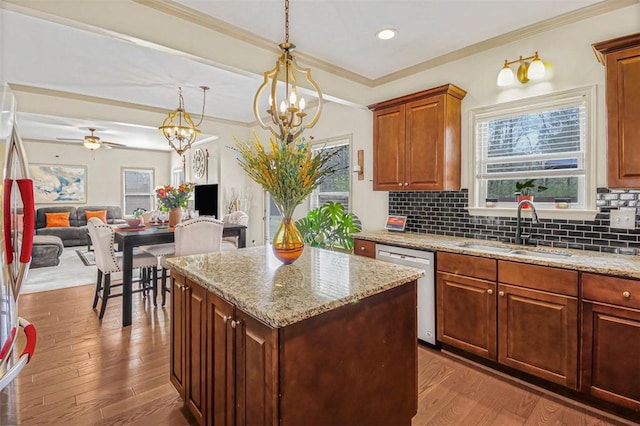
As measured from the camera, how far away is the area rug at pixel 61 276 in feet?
15.1

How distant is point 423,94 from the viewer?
313 centimetres

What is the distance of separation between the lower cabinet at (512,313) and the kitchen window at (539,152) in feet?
2.65

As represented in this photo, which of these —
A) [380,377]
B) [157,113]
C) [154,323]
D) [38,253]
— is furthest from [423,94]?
[38,253]

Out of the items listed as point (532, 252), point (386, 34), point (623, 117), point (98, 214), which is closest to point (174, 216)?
point (386, 34)

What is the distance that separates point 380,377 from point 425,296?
1.41 metres

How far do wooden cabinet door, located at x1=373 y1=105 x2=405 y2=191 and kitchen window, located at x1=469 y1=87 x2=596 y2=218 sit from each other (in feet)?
2.27

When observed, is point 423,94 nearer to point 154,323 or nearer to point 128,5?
point 128,5

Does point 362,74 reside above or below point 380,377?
above


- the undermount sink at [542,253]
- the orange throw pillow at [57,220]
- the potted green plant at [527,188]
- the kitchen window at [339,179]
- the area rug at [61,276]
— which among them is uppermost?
the kitchen window at [339,179]

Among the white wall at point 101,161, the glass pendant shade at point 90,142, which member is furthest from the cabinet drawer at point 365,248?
the white wall at point 101,161

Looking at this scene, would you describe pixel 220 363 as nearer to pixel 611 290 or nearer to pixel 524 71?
pixel 611 290

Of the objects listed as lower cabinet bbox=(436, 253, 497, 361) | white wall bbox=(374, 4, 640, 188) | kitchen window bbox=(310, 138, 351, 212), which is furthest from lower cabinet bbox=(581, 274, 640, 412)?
kitchen window bbox=(310, 138, 351, 212)

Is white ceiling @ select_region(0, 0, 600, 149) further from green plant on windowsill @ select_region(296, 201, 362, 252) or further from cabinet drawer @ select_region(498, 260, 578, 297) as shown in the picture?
cabinet drawer @ select_region(498, 260, 578, 297)

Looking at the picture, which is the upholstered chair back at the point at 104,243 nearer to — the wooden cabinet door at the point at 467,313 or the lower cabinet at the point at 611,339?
the wooden cabinet door at the point at 467,313
